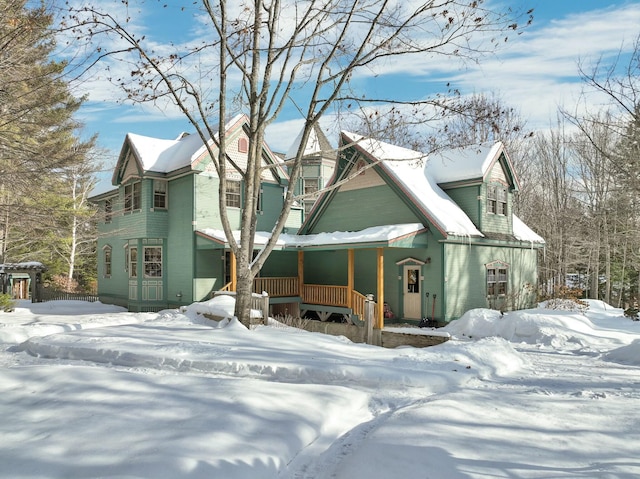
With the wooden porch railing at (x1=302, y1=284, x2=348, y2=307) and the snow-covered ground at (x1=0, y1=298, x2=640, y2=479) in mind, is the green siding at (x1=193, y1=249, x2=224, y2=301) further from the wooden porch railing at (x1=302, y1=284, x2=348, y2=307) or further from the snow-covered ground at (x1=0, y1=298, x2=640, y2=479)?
the snow-covered ground at (x1=0, y1=298, x2=640, y2=479)

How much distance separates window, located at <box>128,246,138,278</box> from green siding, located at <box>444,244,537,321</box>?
46.7ft

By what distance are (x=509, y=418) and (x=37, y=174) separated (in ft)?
49.5

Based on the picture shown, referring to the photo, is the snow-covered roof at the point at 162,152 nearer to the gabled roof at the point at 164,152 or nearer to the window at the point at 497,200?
the gabled roof at the point at 164,152

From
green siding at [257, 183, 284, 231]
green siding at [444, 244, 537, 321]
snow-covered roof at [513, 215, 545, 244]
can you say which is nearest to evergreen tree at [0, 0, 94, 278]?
green siding at [257, 183, 284, 231]

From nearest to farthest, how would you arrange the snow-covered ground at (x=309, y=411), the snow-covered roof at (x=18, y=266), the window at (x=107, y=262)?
the snow-covered ground at (x=309, y=411) → the snow-covered roof at (x=18, y=266) → the window at (x=107, y=262)

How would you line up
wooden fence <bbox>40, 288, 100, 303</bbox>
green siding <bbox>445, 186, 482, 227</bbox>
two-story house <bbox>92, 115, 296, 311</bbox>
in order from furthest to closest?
1. wooden fence <bbox>40, 288, 100, 303</bbox>
2. two-story house <bbox>92, 115, 296, 311</bbox>
3. green siding <bbox>445, 186, 482, 227</bbox>

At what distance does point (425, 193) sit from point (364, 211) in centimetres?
279

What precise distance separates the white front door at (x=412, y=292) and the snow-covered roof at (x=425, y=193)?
2128 mm

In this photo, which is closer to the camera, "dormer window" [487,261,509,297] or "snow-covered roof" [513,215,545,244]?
"dormer window" [487,261,509,297]

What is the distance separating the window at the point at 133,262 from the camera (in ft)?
71.4

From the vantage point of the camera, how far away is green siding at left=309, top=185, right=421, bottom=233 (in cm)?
1823

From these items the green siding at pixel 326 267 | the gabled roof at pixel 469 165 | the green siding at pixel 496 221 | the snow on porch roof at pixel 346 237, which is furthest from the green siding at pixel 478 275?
the green siding at pixel 326 267

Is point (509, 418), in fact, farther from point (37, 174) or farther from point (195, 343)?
point (37, 174)

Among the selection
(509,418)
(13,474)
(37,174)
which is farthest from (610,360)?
(37,174)
